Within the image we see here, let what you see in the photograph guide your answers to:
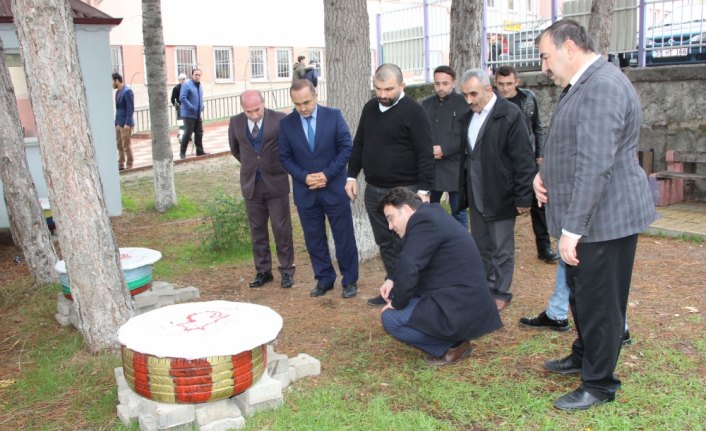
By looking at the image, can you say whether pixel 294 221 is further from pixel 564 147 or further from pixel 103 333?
pixel 564 147

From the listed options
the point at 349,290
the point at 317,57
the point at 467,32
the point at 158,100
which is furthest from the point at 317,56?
the point at 349,290

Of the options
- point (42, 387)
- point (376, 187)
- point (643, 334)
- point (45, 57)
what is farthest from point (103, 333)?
point (643, 334)

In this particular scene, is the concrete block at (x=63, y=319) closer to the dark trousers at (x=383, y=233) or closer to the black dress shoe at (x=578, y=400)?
the dark trousers at (x=383, y=233)

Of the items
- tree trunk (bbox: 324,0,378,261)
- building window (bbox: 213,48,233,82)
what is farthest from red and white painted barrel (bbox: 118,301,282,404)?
building window (bbox: 213,48,233,82)

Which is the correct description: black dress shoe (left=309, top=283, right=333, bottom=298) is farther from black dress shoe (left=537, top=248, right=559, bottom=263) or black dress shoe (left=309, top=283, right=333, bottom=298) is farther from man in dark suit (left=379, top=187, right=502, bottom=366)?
black dress shoe (left=537, top=248, right=559, bottom=263)

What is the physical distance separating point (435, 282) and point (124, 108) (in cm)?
1174

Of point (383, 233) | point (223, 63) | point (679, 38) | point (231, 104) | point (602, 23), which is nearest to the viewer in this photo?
point (383, 233)

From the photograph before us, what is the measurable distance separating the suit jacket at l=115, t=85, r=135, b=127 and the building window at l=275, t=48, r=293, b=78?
18079 mm

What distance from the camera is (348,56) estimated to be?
691cm

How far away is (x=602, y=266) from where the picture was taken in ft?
11.9

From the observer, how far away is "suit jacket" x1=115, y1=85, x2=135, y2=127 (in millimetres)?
14461

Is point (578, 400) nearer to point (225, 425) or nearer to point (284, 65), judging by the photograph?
A: point (225, 425)

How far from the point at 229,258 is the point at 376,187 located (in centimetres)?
293

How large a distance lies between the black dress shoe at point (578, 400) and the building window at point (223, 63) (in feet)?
92.0
